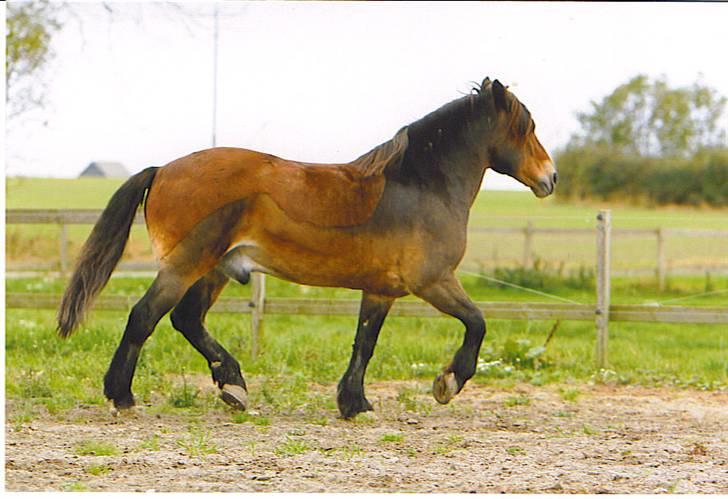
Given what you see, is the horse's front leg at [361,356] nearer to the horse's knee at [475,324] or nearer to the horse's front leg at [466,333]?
the horse's front leg at [466,333]

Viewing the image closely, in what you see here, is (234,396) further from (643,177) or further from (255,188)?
(643,177)

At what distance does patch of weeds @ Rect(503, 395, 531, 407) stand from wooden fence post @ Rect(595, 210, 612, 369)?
4.32 ft

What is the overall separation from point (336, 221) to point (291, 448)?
1.43 meters

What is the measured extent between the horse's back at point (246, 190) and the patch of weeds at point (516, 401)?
6.18 ft

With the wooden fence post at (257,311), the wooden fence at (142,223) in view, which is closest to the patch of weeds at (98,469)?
the wooden fence post at (257,311)

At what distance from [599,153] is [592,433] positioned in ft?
31.8

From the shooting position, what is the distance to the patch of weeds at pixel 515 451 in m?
5.09

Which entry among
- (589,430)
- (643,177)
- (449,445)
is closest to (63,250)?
(449,445)

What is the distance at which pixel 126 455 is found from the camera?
4867 mm

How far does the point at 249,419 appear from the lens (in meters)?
5.96

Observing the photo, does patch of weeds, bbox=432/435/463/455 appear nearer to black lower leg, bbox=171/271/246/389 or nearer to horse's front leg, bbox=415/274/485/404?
horse's front leg, bbox=415/274/485/404

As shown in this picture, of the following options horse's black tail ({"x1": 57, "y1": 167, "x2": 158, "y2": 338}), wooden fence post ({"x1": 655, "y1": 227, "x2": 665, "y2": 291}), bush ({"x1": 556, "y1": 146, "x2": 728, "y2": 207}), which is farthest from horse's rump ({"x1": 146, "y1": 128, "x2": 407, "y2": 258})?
bush ({"x1": 556, "y1": 146, "x2": 728, "y2": 207})

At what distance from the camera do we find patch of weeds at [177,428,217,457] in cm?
496

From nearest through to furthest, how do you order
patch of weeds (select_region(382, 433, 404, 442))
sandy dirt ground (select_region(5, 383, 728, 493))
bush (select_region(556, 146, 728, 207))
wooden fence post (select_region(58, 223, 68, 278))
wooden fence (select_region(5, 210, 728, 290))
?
sandy dirt ground (select_region(5, 383, 728, 493)), patch of weeds (select_region(382, 433, 404, 442)), wooden fence (select_region(5, 210, 728, 290)), wooden fence post (select_region(58, 223, 68, 278)), bush (select_region(556, 146, 728, 207))
